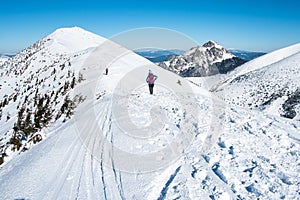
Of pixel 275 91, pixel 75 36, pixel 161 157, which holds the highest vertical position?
pixel 75 36

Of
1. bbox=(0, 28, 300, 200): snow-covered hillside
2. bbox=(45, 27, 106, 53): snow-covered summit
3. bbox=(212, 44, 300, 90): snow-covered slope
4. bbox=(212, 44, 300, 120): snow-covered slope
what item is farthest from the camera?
bbox=(212, 44, 300, 90): snow-covered slope

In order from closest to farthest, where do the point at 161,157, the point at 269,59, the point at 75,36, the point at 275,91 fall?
the point at 161,157 → the point at 275,91 → the point at 75,36 → the point at 269,59

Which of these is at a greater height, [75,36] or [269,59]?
[75,36]

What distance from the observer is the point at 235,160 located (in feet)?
22.7

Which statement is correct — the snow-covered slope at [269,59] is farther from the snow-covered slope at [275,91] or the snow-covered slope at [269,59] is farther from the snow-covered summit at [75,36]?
the snow-covered summit at [75,36]

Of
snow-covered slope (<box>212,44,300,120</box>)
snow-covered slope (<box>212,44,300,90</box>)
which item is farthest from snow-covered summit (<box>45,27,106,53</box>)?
snow-covered slope (<box>212,44,300,90</box>)

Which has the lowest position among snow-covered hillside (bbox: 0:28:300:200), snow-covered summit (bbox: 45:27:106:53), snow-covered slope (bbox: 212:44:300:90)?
snow-covered slope (bbox: 212:44:300:90)

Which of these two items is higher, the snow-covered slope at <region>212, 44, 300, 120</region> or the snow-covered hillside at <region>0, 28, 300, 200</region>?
the snow-covered hillside at <region>0, 28, 300, 200</region>

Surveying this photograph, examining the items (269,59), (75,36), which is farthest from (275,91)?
(269,59)

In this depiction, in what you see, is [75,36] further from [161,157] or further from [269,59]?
[269,59]

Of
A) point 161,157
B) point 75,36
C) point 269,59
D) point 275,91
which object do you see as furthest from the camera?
point 269,59

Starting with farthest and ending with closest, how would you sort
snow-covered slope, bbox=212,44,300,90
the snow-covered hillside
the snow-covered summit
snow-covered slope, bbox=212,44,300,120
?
snow-covered slope, bbox=212,44,300,90 < the snow-covered summit < snow-covered slope, bbox=212,44,300,120 < the snow-covered hillside

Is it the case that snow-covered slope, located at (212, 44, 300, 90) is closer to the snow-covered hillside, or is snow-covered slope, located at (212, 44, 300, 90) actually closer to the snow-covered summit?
the snow-covered summit

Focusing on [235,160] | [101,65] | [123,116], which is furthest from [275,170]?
[101,65]
